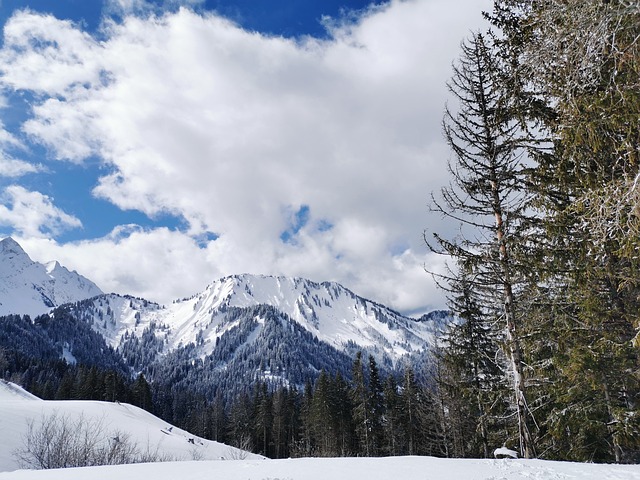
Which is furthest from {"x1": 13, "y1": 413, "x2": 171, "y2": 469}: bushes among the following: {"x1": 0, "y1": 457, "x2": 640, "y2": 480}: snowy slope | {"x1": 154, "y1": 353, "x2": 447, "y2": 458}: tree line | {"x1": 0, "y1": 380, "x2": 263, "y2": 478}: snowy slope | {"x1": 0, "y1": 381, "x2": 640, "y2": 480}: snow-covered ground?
{"x1": 0, "y1": 457, "x2": 640, "y2": 480}: snowy slope

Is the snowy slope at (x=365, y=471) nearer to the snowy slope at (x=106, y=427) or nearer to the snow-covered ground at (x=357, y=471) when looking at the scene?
the snow-covered ground at (x=357, y=471)

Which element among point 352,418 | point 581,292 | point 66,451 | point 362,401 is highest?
point 581,292

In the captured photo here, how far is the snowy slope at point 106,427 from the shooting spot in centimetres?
2122

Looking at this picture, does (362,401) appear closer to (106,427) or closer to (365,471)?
(106,427)

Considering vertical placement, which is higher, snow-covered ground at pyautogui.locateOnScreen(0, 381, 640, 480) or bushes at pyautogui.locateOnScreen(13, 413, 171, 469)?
snow-covered ground at pyautogui.locateOnScreen(0, 381, 640, 480)

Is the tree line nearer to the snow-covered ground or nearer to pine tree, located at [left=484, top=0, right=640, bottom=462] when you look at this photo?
pine tree, located at [left=484, top=0, right=640, bottom=462]

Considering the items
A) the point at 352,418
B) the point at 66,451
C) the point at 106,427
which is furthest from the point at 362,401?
the point at 66,451

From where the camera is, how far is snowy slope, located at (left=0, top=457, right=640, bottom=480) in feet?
20.0

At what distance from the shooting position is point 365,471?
21.8ft

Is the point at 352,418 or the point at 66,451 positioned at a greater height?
the point at 352,418

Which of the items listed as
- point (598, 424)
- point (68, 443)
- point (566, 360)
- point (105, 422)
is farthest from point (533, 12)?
point (105, 422)

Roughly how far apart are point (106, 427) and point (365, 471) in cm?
2656

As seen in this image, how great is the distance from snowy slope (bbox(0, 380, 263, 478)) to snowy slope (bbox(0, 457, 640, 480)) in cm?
1582

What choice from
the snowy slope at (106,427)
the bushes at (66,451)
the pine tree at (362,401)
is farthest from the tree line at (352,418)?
the bushes at (66,451)
